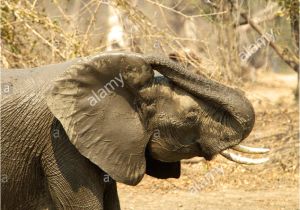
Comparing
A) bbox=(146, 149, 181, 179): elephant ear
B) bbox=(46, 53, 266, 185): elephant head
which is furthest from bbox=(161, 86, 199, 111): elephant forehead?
bbox=(146, 149, 181, 179): elephant ear

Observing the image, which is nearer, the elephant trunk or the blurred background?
the elephant trunk

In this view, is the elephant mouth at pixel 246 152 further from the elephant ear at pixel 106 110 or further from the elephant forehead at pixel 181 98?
the elephant ear at pixel 106 110

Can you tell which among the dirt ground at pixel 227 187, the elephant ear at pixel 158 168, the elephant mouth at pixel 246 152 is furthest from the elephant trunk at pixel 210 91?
the dirt ground at pixel 227 187

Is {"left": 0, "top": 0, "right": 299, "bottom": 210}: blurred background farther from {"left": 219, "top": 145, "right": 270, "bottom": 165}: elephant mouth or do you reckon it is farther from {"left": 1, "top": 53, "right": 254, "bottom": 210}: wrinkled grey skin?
{"left": 1, "top": 53, "right": 254, "bottom": 210}: wrinkled grey skin

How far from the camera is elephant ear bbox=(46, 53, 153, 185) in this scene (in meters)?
5.39

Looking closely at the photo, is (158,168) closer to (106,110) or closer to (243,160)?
(243,160)

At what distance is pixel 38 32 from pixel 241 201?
10.4 ft

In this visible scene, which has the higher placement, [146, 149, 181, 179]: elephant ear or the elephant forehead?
the elephant forehead

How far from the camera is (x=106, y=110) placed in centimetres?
551

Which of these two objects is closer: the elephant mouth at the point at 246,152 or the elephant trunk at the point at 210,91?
the elephant trunk at the point at 210,91

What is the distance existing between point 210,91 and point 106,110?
682 mm

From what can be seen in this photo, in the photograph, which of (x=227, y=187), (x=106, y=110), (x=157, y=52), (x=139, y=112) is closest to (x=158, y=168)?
(x=139, y=112)

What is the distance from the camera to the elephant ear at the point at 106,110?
539 centimetres

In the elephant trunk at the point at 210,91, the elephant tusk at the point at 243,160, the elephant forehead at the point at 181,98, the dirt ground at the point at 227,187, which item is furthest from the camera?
the dirt ground at the point at 227,187
